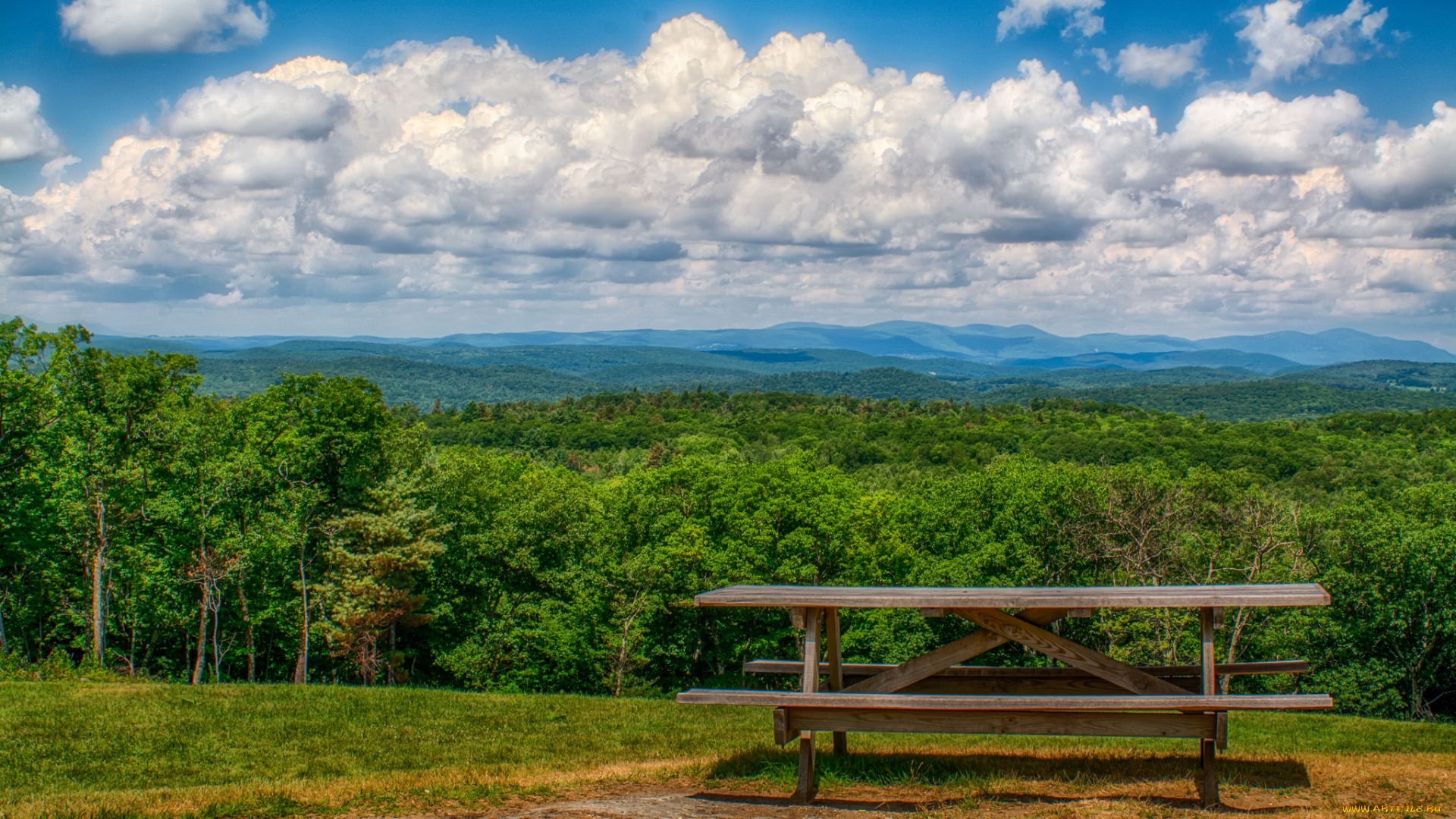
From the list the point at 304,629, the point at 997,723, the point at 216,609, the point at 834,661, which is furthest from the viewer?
the point at 304,629

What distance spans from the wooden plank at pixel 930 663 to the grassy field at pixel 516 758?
0.83 m

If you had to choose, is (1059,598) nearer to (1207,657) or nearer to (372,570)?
(1207,657)

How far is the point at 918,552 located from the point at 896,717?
27.0 m

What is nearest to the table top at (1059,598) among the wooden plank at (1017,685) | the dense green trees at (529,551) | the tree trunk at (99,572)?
the wooden plank at (1017,685)

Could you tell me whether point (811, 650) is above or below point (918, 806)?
above

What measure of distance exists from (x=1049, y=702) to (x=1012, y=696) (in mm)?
463

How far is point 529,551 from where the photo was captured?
3316 cm

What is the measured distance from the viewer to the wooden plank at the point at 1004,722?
7.84 meters

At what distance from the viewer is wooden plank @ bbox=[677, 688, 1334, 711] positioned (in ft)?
25.0

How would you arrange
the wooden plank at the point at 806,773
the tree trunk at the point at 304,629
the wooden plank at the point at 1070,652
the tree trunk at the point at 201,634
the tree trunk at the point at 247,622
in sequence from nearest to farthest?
the wooden plank at the point at 806,773 < the wooden plank at the point at 1070,652 < the tree trunk at the point at 201,634 < the tree trunk at the point at 304,629 < the tree trunk at the point at 247,622

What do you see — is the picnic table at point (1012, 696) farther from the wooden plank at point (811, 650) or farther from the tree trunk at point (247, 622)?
the tree trunk at point (247, 622)

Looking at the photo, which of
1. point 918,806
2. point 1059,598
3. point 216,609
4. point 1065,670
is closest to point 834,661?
point 918,806

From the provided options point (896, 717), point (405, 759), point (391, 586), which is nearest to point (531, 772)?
point (405, 759)

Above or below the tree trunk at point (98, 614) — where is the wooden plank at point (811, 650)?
above
